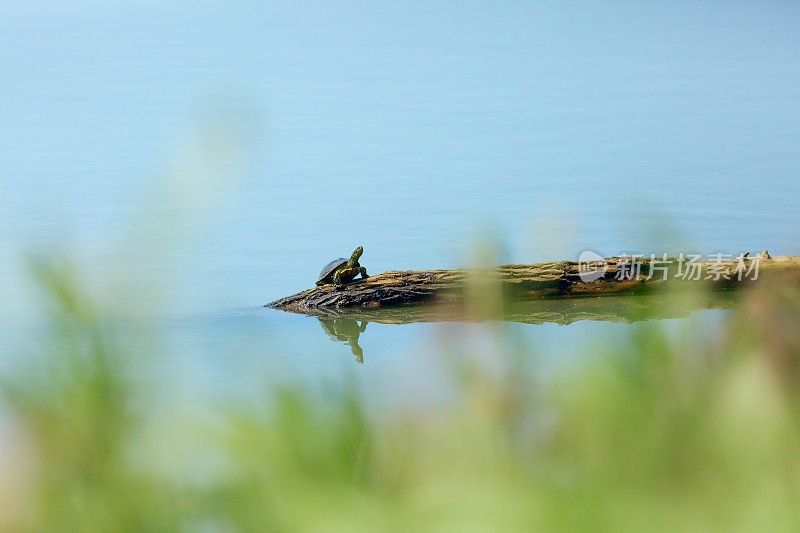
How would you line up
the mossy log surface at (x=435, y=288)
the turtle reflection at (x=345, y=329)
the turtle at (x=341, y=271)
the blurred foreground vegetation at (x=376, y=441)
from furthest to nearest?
the turtle at (x=341, y=271)
the mossy log surface at (x=435, y=288)
the turtle reflection at (x=345, y=329)
the blurred foreground vegetation at (x=376, y=441)

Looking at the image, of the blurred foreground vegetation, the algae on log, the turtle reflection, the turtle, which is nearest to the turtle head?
the turtle

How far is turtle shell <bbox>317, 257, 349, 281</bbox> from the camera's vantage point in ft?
17.5

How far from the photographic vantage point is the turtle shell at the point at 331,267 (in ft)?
17.5

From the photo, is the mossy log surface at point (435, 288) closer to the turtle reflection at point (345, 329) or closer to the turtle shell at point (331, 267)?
the turtle shell at point (331, 267)

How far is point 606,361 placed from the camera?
0.97ft

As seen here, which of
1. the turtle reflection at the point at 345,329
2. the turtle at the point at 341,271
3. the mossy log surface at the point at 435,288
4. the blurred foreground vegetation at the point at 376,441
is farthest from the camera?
the turtle at the point at 341,271

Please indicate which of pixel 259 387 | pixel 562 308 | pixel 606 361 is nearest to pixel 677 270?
pixel 606 361

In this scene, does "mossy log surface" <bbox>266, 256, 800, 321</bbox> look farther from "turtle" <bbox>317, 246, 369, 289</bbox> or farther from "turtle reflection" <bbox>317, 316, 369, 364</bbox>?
"turtle reflection" <bbox>317, 316, 369, 364</bbox>

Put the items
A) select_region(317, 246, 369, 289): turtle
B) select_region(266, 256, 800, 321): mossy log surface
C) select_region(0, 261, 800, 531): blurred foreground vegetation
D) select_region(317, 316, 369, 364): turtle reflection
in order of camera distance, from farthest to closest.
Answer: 1. select_region(317, 246, 369, 289): turtle
2. select_region(266, 256, 800, 321): mossy log surface
3. select_region(317, 316, 369, 364): turtle reflection
4. select_region(0, 261, 800, 531): blurred foreground vegetation

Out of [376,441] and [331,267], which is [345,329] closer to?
[331,267]

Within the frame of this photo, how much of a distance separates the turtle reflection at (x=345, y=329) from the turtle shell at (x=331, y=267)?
20.9 inches

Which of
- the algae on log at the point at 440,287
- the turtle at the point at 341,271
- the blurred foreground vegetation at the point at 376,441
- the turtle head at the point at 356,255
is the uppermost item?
the blurred foreground vegetation at the point at 376,441

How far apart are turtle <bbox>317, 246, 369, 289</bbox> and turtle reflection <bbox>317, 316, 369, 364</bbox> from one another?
0.49m

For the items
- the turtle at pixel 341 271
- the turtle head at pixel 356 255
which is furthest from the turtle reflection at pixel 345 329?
the turtle head at pixel 356 255
